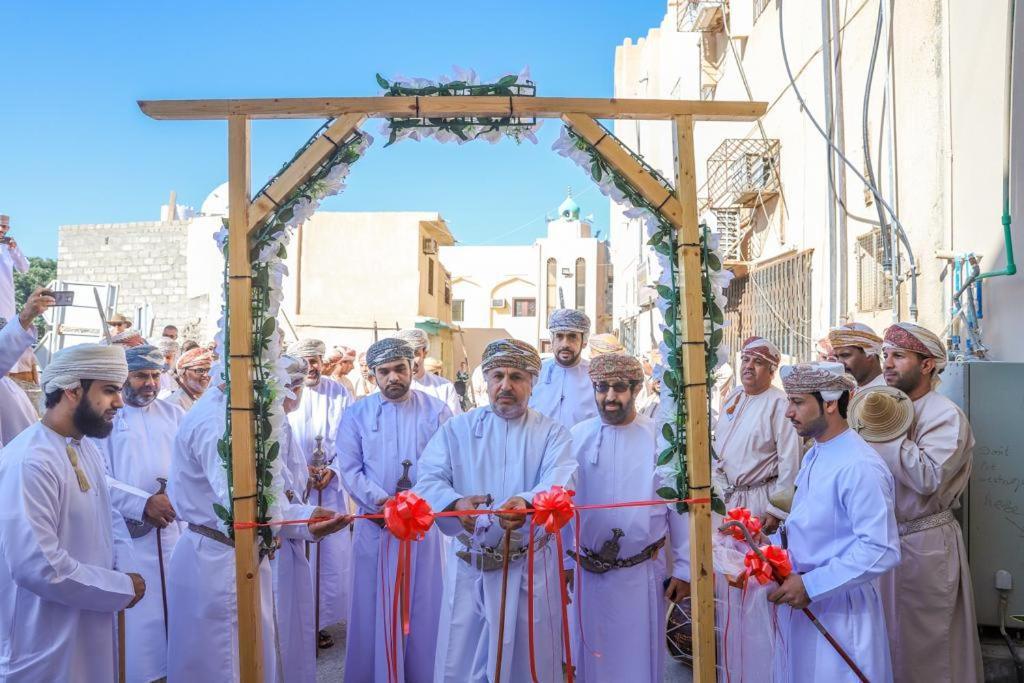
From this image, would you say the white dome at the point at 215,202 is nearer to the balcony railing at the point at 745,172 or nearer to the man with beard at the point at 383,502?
the balcony railing at the point at 745,172

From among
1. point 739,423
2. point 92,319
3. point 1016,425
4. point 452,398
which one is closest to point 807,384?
point 739,423

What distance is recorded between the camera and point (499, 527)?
3.86 meters

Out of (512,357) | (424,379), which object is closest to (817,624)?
(512,357)

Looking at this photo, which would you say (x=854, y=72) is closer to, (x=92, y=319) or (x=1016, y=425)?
(x=1016, y=425)

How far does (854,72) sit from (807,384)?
741 centimetres

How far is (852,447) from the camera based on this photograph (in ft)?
11.9

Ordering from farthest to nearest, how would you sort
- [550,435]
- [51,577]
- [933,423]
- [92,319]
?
[92,319], [933,423], [550,435], [51,577]

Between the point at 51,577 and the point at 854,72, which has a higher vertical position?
the point at 854,72

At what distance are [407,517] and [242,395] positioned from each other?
0.94 metres

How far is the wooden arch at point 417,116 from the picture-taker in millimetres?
3592

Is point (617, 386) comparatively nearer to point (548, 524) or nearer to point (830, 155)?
point (548, 524)

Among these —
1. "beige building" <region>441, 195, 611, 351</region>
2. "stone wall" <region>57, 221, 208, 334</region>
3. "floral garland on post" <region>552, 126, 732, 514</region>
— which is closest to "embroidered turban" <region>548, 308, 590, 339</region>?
"floral garland on post" <region>552, 126, 732, 514</region>

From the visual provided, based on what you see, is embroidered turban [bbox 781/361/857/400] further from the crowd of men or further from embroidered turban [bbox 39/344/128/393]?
embroidered turban [bbox 39/344/128/393]

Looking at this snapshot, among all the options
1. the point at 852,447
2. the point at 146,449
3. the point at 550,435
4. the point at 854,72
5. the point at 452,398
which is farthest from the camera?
the point at 854,72
